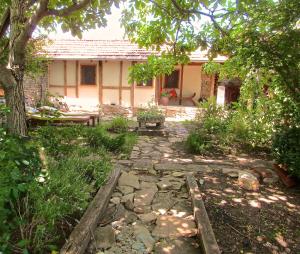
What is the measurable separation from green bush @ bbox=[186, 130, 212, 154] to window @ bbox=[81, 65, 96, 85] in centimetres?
906

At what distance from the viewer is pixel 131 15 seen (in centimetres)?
566

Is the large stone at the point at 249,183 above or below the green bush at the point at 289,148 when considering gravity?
below

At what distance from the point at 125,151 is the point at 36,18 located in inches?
139

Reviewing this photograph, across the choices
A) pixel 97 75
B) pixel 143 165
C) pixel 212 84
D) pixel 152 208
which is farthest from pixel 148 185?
pixel 212 84

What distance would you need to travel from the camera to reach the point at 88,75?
1499 centimetres

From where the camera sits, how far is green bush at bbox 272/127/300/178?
4660mm

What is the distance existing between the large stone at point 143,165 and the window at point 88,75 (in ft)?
32.9

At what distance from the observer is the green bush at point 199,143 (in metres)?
6.70

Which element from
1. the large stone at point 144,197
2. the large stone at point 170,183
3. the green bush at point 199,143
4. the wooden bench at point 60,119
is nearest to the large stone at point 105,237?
the large stone at point 144,197

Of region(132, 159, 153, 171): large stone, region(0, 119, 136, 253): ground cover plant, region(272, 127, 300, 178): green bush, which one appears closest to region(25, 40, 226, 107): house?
Answer: region(132, 159, 153, 171): large stone

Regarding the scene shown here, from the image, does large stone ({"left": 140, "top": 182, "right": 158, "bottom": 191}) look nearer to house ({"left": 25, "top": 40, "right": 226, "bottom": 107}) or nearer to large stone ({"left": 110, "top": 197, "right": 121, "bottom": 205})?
large stone ({"left": 110, "top": 197, "right": 121, "bottom": 205})

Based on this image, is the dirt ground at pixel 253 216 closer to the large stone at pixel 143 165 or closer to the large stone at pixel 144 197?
the large stone at pixel 144 197

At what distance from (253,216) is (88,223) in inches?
81.4

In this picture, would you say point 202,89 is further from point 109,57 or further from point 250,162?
point 250,162
